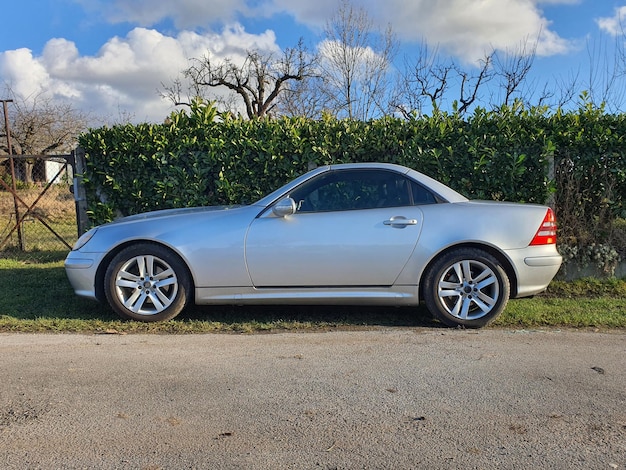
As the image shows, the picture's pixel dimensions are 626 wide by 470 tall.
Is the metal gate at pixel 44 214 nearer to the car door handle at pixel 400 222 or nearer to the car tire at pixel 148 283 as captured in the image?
the car tire at pixel 148 283

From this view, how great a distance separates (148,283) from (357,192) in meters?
2.21

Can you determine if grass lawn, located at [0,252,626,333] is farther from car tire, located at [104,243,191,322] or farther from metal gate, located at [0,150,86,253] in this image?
metal gate, located at [0,150,86,253]

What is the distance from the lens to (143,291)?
16.3 ft

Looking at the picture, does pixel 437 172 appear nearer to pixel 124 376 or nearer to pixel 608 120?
pixel 608 120

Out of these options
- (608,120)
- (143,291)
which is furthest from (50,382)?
(608,120)

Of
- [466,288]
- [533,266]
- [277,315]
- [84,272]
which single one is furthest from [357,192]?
[84,272]

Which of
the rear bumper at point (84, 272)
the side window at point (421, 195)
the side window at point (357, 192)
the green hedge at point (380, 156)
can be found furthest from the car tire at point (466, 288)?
the rear bumper at point (84, 272)

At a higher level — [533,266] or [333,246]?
[333,246]

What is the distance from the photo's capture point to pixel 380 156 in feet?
23.6

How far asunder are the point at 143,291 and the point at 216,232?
3.01ft

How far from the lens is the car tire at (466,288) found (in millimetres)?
4828

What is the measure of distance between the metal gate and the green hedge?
1.88 feet

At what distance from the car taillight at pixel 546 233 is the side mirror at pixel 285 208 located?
2.29 m

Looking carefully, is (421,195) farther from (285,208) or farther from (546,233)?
(285,208)
